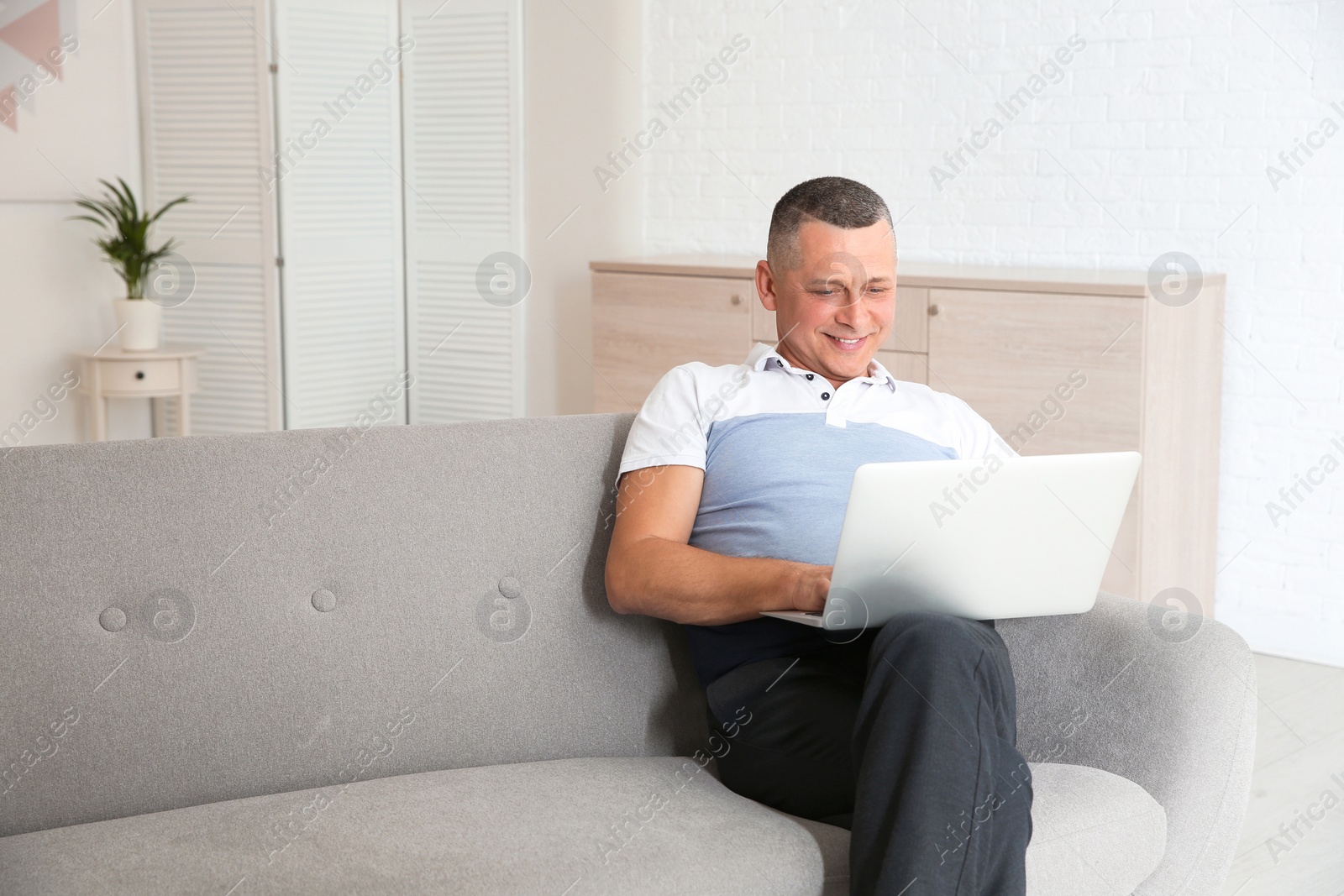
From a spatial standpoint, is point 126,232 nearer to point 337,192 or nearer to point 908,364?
point 337,192

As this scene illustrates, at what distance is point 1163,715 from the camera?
1.70 meters

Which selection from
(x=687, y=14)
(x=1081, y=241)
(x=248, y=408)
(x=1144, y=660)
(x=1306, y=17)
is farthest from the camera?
(x=248, y=408)

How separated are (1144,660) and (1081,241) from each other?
2.48 m

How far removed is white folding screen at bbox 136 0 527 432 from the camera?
490 cm

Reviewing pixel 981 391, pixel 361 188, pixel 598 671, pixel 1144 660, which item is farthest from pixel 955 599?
pixel 361 188

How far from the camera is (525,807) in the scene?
5.08 feet

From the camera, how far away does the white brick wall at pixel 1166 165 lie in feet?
11.7

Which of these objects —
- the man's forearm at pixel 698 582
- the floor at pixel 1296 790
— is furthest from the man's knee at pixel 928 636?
the floor at pixel 1296 790

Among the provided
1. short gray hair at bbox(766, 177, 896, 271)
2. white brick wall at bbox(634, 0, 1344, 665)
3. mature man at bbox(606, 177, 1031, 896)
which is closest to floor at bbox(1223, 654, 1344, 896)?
white brick wall at bbox(634, 0, 1344, 665)

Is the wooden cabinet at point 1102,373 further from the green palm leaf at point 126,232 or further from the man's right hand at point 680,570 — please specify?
the green palm leaf at point 126,232

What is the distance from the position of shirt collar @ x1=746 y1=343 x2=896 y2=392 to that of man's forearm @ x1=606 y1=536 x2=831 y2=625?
356 millimetres

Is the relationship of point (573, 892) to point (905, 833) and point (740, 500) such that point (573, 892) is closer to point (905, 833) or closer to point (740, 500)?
point (905, 833)

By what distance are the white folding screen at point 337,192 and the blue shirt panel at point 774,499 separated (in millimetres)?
3253

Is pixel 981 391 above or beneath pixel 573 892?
above
